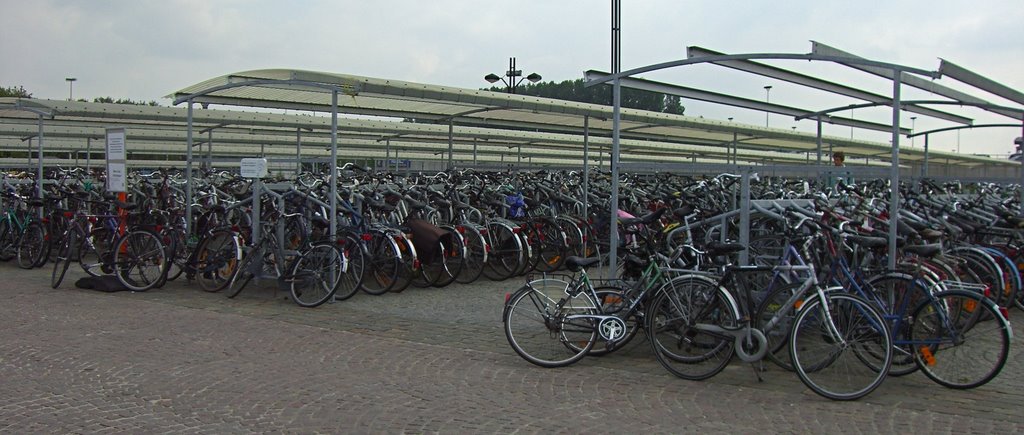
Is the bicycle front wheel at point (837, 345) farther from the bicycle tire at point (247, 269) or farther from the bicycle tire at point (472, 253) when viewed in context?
the bicycle tire at point (247, 269)

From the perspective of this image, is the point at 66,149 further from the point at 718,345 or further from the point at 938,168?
the point at 938,168

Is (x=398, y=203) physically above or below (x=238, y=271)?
above

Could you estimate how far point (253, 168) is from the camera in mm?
7715

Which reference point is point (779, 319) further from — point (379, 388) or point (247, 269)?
point (247, 269)

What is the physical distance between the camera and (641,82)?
6539 mm

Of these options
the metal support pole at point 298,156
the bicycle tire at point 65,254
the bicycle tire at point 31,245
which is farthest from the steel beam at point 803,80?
the bicycle tire at point 31,245

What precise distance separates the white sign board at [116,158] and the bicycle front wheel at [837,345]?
7450 mm

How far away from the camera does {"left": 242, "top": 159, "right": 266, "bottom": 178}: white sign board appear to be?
7698mm

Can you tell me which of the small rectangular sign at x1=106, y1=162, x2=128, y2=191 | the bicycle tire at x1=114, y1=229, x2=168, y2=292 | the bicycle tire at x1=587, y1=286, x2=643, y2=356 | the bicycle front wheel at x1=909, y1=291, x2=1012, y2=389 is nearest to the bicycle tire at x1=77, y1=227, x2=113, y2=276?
the bicycle tire at x1=114, y1=229, x2=168, y2=292

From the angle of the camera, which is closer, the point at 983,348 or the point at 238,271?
the point at 983,348

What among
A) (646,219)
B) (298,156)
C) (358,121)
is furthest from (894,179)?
(358,121)

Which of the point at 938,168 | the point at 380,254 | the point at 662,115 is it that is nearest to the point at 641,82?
the point at 380,254

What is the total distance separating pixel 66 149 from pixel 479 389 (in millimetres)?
15931

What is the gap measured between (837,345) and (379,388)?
8.44ft
